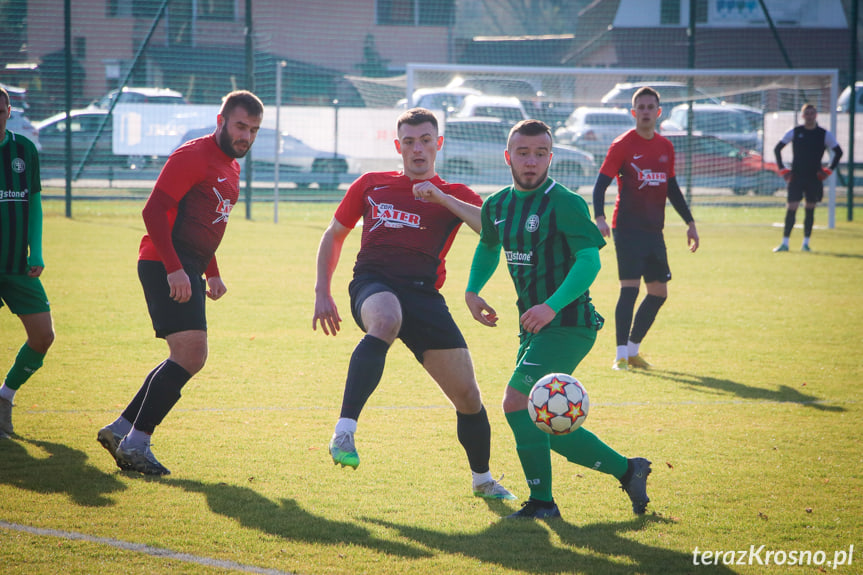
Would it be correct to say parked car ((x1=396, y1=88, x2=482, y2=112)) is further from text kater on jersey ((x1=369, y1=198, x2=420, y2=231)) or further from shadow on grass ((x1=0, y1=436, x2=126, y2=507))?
shadow on grass ((x1=0, y1=436, x2=126, y2=507))

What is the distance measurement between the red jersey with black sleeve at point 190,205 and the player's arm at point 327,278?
2.05 feet

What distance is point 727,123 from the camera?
23.2 meters

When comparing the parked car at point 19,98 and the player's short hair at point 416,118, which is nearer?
the player's short hair at point 416,118

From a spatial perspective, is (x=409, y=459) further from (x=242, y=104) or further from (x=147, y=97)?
(x=147, y=97)

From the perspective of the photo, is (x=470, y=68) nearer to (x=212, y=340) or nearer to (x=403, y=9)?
(x=212, y=340)

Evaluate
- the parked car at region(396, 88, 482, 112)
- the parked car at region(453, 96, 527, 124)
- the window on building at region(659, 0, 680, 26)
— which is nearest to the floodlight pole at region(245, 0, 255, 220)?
the parked car at region(396, 88, 482, 112)

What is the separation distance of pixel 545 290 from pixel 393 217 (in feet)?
3.14

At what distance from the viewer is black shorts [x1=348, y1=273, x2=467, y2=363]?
4316mm

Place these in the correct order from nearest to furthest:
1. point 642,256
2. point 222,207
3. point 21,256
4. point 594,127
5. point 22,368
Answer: point 222,207, point 21,256, point 22,368, point 642,256, point 594,127

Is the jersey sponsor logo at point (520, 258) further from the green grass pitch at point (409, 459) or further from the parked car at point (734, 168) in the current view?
the parked car at point (734, 168)

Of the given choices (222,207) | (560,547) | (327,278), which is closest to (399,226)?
(327,278)

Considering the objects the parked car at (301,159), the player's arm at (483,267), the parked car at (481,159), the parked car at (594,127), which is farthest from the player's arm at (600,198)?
the parked car at (594,127)

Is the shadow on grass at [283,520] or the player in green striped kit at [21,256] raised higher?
the player in green striped kit at [21,256]

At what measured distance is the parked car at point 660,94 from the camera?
21297mm
